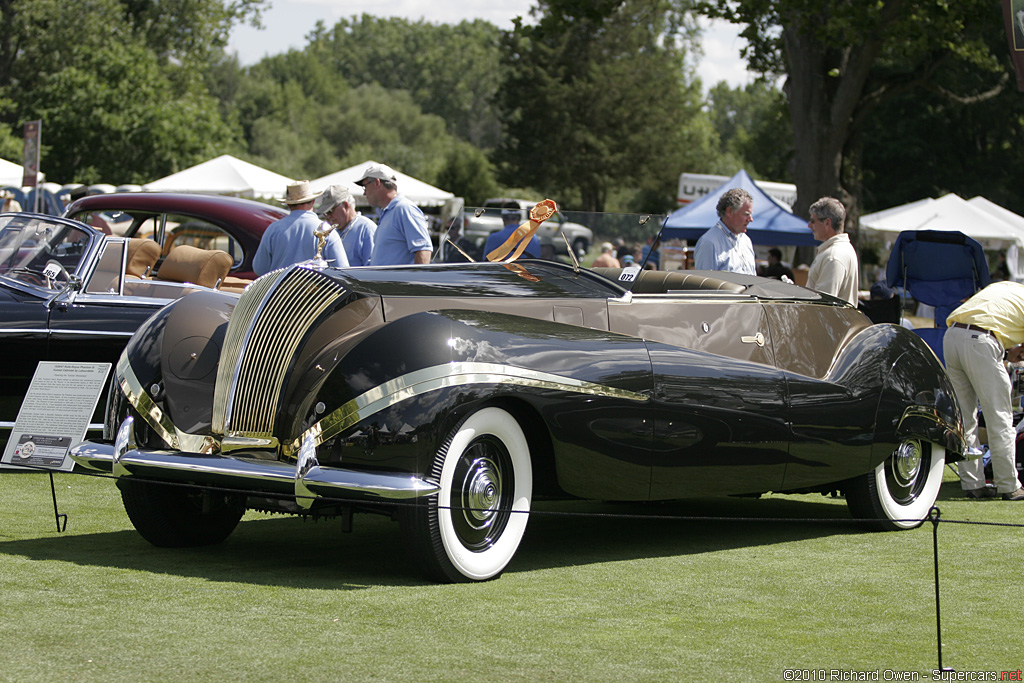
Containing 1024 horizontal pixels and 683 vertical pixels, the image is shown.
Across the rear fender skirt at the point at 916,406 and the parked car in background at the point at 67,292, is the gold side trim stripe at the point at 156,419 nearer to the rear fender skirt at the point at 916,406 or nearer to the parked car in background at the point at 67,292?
the parked car in background at the point at 67,292

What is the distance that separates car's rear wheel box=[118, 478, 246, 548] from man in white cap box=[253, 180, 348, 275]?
2690 millimetres

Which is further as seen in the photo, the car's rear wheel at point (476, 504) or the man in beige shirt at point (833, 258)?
the man in beige shirt at point (833, 258)

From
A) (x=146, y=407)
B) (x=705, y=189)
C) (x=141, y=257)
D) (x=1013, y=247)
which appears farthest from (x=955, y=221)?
(x=146, y=407)

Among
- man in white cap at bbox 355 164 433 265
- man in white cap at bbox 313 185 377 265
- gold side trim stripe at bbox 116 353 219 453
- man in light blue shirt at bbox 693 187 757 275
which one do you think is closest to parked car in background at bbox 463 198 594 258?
man in white cap at bbox 355 164 433 265

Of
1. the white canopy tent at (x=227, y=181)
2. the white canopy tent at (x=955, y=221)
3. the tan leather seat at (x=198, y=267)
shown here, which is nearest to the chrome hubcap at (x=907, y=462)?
the tan leather seat at (x=198, y=267)

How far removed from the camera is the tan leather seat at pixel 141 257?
9.58 meters

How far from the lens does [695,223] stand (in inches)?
642

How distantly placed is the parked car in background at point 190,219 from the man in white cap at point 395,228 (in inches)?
88.0

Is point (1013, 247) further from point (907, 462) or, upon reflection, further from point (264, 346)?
point (264, 346)

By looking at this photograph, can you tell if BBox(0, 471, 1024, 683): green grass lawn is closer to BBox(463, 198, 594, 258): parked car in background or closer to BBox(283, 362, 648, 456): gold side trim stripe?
BBox(283, 362, 648, 456): gold side trim stripe

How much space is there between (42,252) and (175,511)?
3339mm

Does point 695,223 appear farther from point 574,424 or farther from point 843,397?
point 574,424

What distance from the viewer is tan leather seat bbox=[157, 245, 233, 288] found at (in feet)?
29.4

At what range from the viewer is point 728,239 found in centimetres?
845
